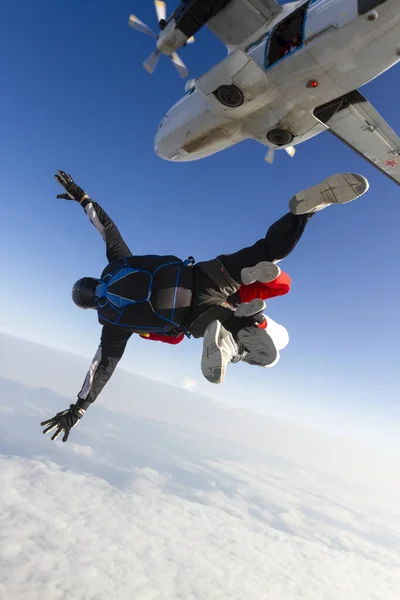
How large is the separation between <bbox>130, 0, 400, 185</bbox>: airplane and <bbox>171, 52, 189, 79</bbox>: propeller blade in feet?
0.60

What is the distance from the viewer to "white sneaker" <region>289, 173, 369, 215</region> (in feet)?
9.79

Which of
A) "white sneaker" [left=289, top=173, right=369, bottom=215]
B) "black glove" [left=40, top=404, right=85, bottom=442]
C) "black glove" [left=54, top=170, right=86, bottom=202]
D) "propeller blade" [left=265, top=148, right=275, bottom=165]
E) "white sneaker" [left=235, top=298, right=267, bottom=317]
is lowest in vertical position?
"black glove" [left=40, top=404, right=85, bottom=442]

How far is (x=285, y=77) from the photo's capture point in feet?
26.4

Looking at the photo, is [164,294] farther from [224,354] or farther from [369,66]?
[369,66]

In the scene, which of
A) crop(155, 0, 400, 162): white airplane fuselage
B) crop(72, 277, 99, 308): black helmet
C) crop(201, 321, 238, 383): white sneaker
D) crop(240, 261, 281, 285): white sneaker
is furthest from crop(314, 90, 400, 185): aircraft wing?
crop(201, 321, 238, 383): white sneaker

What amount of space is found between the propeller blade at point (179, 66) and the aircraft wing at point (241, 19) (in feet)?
4.28

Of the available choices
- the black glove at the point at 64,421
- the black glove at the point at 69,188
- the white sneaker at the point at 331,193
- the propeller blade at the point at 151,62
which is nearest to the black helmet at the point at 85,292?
the black glove at the point at 69,188

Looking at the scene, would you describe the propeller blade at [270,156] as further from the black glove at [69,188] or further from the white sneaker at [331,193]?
the white sneaker at [331,193]

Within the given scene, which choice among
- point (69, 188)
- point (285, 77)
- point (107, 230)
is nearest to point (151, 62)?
point (285, 77)

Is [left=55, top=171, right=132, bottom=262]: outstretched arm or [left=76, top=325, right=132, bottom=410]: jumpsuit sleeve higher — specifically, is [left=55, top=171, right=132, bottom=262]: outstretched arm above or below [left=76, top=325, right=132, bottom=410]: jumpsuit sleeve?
above

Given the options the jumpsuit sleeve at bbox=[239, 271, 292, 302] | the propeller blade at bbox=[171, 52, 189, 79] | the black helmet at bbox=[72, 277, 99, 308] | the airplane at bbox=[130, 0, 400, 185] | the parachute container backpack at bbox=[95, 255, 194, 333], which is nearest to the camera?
the jumpsuit sleeve at bbox=[239, 271, 292, 302]

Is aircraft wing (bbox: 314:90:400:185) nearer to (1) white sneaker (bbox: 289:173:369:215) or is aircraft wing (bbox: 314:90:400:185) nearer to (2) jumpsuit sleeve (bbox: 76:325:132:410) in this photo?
(1) white sneaker (bbox: 289:173:369:215)

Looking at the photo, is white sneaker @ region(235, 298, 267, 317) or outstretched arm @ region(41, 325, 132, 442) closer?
white sneaker @ region(235, 298, 267, 317)

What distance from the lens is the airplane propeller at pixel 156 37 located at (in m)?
8.63
